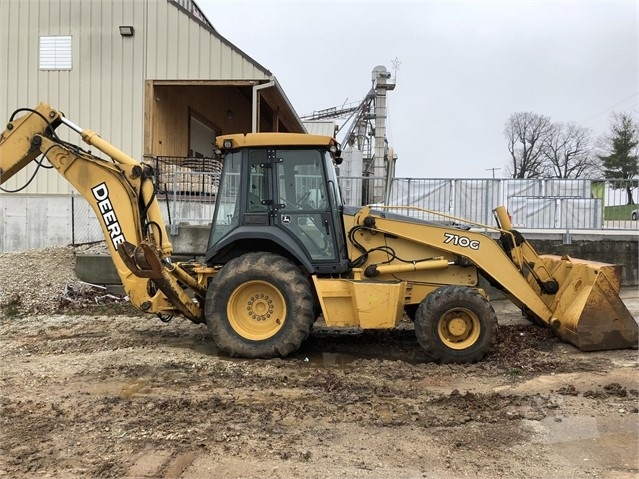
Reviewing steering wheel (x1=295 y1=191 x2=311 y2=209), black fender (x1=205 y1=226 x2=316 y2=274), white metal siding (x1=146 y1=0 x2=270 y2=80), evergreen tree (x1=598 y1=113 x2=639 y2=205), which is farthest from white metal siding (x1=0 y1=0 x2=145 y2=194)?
evergreen tree (x1=598 y1=113 x2=639 y2=205)

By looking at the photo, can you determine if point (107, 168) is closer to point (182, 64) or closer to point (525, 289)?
point (525, 289)

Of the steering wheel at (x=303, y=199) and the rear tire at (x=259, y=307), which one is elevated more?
the steering wheel at (x=303, y=199)

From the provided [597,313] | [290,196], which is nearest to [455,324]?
[597,313]

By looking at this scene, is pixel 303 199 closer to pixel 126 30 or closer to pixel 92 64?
pixel 126 30

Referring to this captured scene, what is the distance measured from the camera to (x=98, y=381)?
5066mm

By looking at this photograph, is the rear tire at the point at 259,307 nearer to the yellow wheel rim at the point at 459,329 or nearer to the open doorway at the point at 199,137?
the yellow wheel rim at the point at 459,329

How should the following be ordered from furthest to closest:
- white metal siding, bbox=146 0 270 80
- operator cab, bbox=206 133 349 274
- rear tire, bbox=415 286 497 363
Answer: white metal siding, bbox=146 0 270 80
operator cab, bbox=206 133 349 274
rear tire, bbox=415 286 497 363

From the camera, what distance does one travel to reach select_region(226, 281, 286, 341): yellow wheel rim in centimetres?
590

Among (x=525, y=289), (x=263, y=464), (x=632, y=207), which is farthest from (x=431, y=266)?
(x=632, y=207)

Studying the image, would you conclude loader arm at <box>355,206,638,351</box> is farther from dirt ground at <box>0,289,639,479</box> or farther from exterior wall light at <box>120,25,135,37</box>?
exterior wall light at <box>120,25,135,37</box>

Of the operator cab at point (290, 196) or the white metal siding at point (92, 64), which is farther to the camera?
the white metal siding at point (92, 64)

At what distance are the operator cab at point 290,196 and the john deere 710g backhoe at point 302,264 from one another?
1cm

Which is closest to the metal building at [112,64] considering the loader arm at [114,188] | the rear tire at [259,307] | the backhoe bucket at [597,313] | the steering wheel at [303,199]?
the loader arm at [114,188]

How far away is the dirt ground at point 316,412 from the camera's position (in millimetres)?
3355
